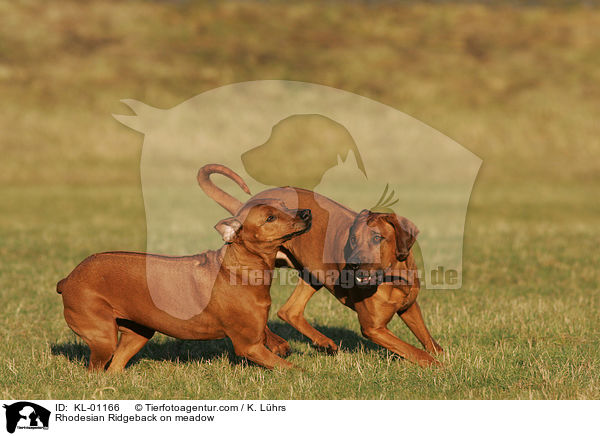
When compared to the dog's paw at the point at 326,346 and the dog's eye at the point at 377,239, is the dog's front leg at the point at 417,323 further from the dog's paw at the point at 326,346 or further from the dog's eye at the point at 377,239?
the dog's eye at the point at 377,239

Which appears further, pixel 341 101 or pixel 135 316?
pixel 341 101

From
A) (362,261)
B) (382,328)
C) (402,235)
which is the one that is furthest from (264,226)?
(382,328)

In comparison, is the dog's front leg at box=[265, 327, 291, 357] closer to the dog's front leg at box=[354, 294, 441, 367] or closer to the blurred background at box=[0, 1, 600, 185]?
the dog's front leg at box=[354, 294, 441, 367]

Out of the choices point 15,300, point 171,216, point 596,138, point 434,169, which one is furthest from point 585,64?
point 15,300

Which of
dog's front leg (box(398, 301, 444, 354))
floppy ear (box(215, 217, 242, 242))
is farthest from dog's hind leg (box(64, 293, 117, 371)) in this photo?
dog's front leg (box(398, 301, 444, 354))

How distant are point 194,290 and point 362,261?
168 cm

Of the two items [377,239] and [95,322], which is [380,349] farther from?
[95,322]

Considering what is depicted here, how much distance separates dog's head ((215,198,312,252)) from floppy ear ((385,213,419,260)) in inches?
34.4

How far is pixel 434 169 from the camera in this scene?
1485 inches
